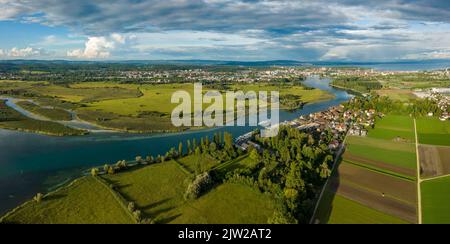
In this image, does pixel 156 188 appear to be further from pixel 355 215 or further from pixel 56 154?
pixel 56 154

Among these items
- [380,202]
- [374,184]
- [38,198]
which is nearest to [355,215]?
[380,202]

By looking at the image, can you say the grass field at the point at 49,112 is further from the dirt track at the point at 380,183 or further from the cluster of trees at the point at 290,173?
the dirt track at the point at 380,183

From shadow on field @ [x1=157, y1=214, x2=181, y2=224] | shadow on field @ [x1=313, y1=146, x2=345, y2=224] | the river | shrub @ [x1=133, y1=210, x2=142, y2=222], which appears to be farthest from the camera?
the river

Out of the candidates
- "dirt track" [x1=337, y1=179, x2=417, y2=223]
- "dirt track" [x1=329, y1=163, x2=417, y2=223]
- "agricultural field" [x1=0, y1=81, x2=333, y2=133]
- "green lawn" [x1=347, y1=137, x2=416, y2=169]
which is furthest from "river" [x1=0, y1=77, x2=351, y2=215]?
"dirt track" [x1=337, y1=179, x2=417, y2=223]

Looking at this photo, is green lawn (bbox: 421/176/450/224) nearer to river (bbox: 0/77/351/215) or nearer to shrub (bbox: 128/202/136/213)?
shrub (bbox: 128/202/136/213)

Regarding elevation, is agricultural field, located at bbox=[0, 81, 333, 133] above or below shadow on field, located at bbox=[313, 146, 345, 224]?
above

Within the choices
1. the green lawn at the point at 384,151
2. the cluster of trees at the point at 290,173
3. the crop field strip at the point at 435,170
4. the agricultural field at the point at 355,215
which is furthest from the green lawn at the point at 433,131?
the agricultural field at the point at 355,215
